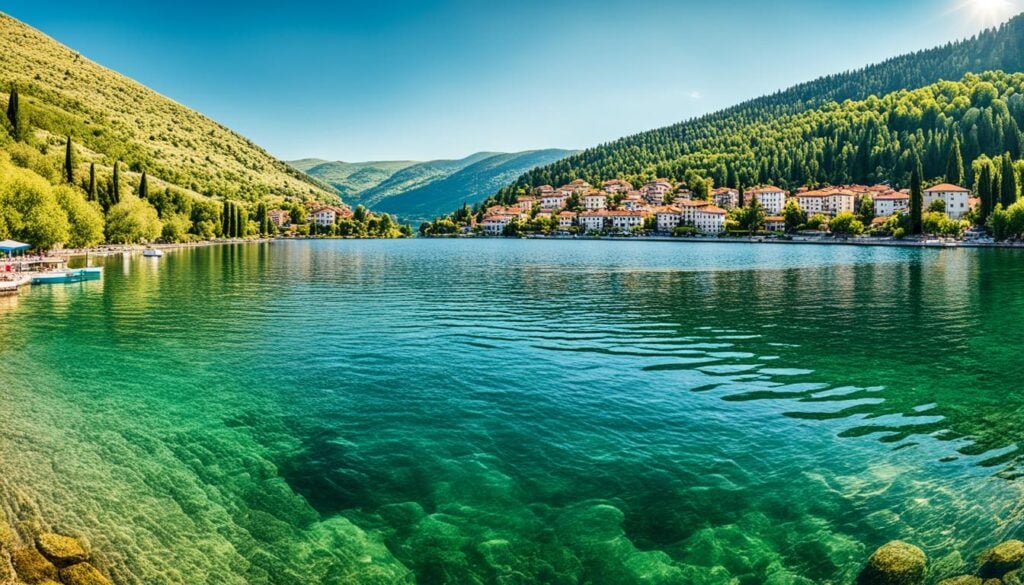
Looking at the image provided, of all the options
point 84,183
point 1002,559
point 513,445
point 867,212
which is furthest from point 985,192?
point 84,183

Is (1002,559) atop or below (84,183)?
below

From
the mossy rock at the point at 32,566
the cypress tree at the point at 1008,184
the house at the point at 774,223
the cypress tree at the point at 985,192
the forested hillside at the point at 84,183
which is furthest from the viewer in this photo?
the house at the point at 774,223

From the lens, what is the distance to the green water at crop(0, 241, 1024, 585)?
10.0m

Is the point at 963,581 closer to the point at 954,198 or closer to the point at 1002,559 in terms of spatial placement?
the point at 1002,559

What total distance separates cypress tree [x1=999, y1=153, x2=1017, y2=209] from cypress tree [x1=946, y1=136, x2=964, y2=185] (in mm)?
58477

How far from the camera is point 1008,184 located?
373ft

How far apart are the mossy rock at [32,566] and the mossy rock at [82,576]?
0.50ft

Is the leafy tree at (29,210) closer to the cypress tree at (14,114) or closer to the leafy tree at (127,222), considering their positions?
the leafy tree at (127,222)

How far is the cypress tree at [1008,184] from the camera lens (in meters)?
113

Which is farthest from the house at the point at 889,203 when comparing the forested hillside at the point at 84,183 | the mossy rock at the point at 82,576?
the mossy rock at the point at 82,576

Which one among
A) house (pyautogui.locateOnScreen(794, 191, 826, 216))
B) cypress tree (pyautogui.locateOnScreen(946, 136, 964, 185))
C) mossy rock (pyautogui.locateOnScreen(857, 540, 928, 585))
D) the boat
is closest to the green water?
mossy rock (pyautogui.locateOnScreen(857, 540, 928, 585))

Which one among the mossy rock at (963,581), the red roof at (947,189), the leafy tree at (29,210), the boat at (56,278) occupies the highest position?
the red roof at (947,189)

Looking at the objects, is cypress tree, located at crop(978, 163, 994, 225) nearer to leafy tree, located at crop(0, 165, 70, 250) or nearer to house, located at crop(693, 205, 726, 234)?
house, located at crop(693, 205, 726, 234)

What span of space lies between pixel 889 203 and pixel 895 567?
19307cm
